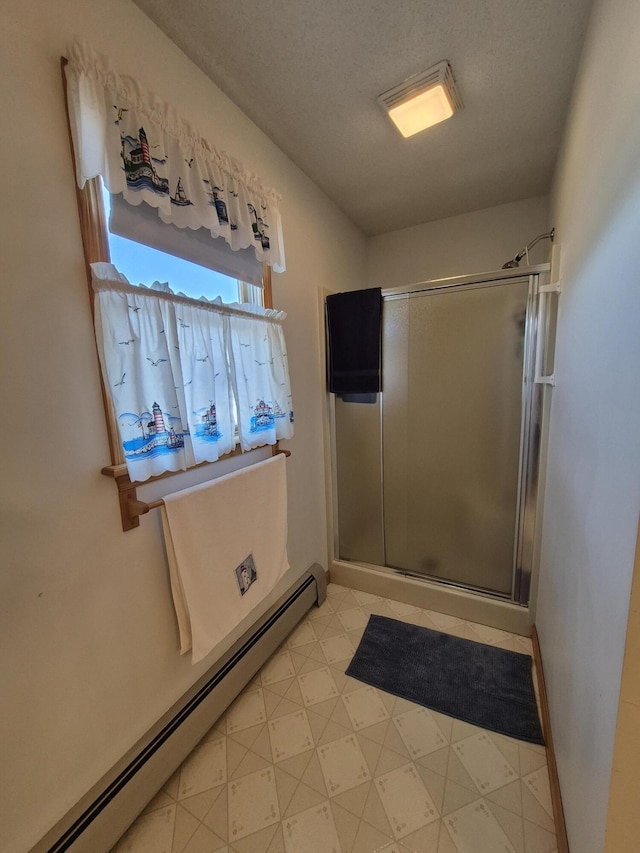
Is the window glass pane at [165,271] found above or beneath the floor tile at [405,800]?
above

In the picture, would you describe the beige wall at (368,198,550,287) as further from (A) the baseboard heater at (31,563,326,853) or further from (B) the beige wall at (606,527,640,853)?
(A) the baseboard heater at (31,563,326,853)

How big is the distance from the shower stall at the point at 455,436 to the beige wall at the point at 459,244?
2.52 ft

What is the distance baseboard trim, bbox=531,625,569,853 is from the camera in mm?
926

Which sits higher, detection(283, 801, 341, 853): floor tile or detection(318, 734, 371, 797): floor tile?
detection(283, 801, 341, 853): floor tile

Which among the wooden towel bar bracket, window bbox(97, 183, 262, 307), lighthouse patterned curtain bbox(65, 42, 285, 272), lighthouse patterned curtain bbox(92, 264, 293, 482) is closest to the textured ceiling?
lighthouse patterned curtain bbox(65, 42, 285, 272)

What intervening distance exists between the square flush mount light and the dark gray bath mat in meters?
2.47

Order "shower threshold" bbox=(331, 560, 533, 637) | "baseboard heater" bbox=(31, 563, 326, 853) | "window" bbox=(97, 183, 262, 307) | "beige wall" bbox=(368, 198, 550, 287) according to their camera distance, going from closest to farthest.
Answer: "baseboard heater" bbox=(31, 563, 326, 853) < "window" bbox=(97, 183, 262, 307) < "shower threshold" bbox=(331, 560, 533, 637) < "beige wall" bbox=(368, 198, 550, 287)

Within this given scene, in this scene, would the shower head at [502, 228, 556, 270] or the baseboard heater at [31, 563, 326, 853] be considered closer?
the baseboard heater at [31, 563, 326, 853]

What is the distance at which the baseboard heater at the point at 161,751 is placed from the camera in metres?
0.87

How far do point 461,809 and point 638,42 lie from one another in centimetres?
201

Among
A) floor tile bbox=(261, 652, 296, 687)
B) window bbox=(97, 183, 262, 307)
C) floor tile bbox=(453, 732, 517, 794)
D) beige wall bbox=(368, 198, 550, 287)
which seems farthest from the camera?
beige wall bbox=(368, 198, 550, 287)

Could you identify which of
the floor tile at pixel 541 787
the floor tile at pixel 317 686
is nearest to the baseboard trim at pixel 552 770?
the floor tile at pixel 541 787

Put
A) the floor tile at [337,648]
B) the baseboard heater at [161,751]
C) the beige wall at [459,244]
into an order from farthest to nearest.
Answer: the beige wall at [459,244]
the floor tile at [337,648]
the baseboard heater at [161,751]

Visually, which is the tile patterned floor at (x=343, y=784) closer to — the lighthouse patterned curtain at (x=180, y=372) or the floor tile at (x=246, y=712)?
the floor tile at (x=246, y=712)
